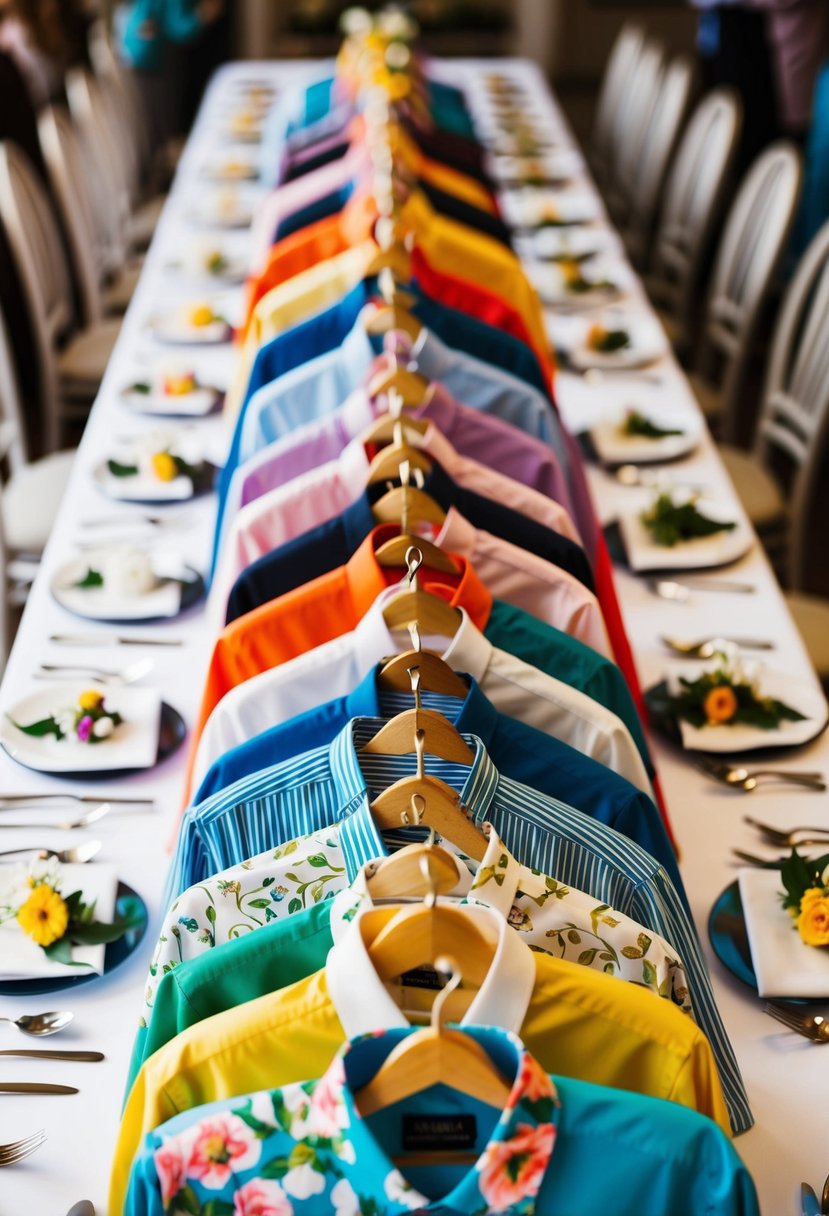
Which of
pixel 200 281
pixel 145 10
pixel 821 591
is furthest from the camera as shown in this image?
pixel 145 10

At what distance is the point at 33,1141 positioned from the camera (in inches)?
53.0

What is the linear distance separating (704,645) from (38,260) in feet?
7.84

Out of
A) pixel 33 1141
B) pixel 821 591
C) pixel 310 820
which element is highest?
pixel 310 820

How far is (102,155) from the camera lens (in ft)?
15.5

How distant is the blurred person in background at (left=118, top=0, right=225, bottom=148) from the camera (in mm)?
6262

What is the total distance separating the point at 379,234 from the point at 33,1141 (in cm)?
165

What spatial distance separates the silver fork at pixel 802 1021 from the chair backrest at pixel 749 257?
8.11ft

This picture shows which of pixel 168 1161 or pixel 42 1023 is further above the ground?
pixel 168 1161

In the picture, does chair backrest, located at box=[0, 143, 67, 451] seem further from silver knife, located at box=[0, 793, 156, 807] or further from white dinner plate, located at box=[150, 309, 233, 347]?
silver knife, located at box=[0, 793, 156, 807]

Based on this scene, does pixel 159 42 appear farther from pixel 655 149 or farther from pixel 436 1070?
pixel 436 1070

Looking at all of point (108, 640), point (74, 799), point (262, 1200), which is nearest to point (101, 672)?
point (108, 640)

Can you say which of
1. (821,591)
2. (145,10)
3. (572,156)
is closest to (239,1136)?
(821,591)

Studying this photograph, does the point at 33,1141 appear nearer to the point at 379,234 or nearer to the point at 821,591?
the point at 379,234

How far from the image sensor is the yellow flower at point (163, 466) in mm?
2561
